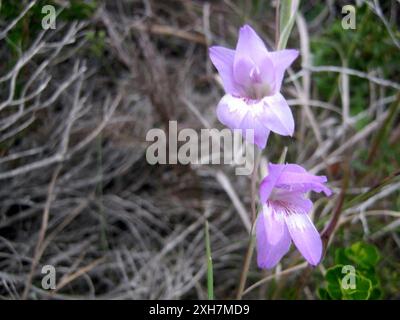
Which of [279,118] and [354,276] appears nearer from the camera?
[279,118]

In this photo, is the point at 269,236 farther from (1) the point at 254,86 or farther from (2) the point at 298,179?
(1) the point at 254,86

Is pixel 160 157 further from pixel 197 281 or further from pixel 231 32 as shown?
pixel 231 32

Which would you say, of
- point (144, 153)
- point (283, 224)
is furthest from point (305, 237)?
point (144, 153)

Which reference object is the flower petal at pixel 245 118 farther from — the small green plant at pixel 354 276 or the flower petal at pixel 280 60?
the small green plant at pixel 354 276

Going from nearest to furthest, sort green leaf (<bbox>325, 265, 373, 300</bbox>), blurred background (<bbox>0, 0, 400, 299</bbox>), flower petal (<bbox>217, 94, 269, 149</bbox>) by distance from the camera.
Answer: flower petal (<bbox>217, 94, 269, 149</bbox>) < green leaf (<bbox>325, 265, 373, 300</bbox>) < blurred background (<bbox>0, 0, 400, 299</bbox>)

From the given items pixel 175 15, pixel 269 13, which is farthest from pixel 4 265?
pixel 269 13

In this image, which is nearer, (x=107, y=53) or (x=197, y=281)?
(x=197, y=281)

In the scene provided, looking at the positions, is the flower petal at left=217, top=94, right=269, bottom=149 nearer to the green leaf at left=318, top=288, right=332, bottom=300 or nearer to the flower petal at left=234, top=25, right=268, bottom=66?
the flower petal at left=234, top=25, right=268, bottom=66

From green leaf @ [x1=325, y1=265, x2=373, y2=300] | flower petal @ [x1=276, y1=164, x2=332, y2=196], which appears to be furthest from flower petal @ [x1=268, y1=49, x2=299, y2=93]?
green leaf @ [x1=325, y1=265, x2=373, y2=300]
